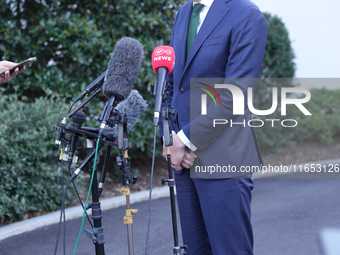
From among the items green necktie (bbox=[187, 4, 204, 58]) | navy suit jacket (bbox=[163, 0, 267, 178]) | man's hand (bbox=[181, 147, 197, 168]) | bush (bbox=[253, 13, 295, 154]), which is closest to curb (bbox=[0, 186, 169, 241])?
man's hand (bbox=[181, 147, 197, 168])

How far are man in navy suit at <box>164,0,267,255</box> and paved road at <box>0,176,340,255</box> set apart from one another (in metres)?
2.18

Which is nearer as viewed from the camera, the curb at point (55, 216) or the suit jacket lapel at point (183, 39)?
the suit jacket lapel at point (183, 39)

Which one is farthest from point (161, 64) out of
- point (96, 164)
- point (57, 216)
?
point (57, 216)

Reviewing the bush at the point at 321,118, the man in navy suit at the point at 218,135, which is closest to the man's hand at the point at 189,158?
the man in navy suit at the point at 218,135

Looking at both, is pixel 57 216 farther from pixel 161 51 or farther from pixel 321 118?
pixel 321 118

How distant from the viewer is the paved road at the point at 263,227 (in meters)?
4.17

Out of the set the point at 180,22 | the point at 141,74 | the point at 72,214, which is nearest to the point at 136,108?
the point at 180,22

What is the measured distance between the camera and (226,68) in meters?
2.07

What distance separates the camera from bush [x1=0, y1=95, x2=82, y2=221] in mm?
4633

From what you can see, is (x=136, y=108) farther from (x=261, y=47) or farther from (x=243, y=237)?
(x=243, y=237)

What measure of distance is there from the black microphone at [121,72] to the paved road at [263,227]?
108 inches

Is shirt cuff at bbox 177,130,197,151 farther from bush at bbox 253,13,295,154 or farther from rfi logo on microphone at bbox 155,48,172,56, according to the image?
bush at bbox 253,13,295,154

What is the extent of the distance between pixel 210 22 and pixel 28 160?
3835 millimetres

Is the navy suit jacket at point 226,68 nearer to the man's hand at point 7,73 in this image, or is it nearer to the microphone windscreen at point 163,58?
the microphone windscreen at point 163,58
